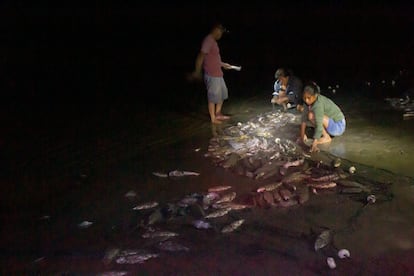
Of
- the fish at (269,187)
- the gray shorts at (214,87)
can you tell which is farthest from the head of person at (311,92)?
the gray shorts at (214,87)

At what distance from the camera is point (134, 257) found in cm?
521

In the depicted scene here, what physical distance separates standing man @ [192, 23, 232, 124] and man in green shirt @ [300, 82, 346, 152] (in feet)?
7.91

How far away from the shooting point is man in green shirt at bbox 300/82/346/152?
7.75 m

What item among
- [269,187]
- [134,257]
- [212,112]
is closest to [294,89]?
[212,112]

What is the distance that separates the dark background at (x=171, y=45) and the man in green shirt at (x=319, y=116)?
16.6ft

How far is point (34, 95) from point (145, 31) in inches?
547

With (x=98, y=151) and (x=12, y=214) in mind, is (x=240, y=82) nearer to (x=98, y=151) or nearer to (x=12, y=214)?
(x=98, y=151)

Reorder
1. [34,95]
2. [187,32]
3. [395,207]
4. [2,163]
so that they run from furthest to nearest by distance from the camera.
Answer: [187,32] < [34,95] < [2,163] < [395,207]

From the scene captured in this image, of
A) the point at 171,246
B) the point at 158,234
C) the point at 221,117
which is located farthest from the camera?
the point at 221,117

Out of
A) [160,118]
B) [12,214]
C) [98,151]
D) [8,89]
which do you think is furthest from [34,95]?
[12,214]

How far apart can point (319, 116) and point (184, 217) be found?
10.6 ft

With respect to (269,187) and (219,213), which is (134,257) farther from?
(269,187)

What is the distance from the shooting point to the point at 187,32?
2609 centimetres

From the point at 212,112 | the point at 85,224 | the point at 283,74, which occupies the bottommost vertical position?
the point at 85,224
